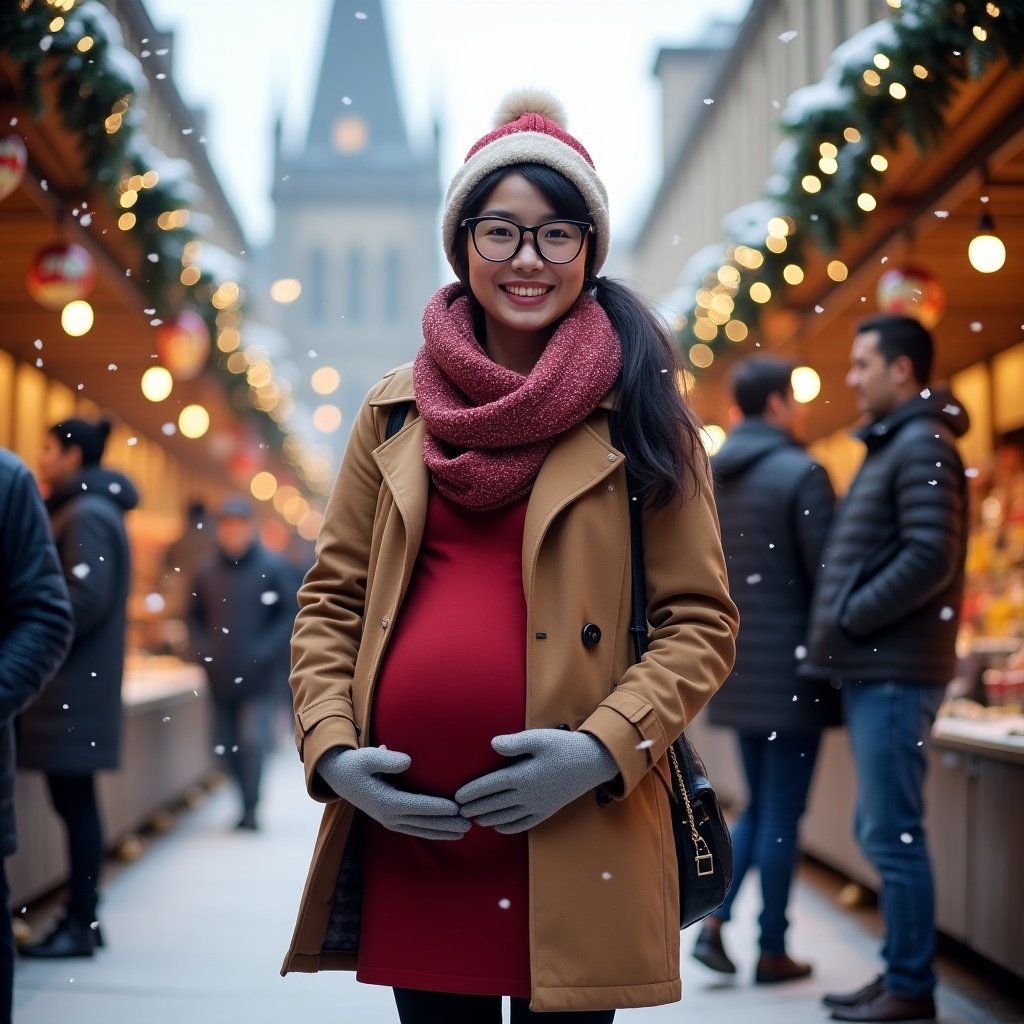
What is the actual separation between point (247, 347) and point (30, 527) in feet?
30.8

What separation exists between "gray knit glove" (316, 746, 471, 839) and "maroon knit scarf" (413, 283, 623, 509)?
1.31 ft

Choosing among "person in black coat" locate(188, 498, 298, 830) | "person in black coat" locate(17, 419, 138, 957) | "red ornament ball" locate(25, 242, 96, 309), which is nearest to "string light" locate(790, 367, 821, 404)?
"person in black coat" locate(188, 498, 298, 830)

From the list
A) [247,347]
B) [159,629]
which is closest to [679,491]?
[247,347]

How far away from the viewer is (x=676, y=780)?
2.22m

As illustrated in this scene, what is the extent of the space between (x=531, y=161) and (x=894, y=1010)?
122 inches

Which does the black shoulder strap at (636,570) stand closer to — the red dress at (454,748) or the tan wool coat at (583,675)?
Result: the tan wool coat at (583,675)

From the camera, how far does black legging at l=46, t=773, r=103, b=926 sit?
5.21m

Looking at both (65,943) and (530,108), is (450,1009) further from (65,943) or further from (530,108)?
(65,943)

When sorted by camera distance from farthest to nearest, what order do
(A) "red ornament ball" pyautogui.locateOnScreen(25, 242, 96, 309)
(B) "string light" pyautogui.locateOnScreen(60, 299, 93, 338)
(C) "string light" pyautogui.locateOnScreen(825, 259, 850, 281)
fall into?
(C) "string light" pyautogui.locateOnScreen(825, 259, 850, 281) < (B) "string light" pyautogui.locateOnScreen(60, 299, 93, 338) < (A) "red ornament ball" pyautogui.locateOnScreen(25, 242, 96, 309)

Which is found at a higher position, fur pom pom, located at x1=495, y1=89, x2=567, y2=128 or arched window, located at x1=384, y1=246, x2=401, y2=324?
arched window, located at x1=384, y1=246, x2=401, y2=324

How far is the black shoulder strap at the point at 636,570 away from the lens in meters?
2.15

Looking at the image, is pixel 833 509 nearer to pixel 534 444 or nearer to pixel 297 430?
pixel 534 444

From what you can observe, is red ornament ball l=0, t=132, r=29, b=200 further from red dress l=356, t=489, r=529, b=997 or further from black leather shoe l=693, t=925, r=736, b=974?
black leather shoe l=693, t=925, r=736, b=974

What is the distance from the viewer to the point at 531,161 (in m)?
2.21
